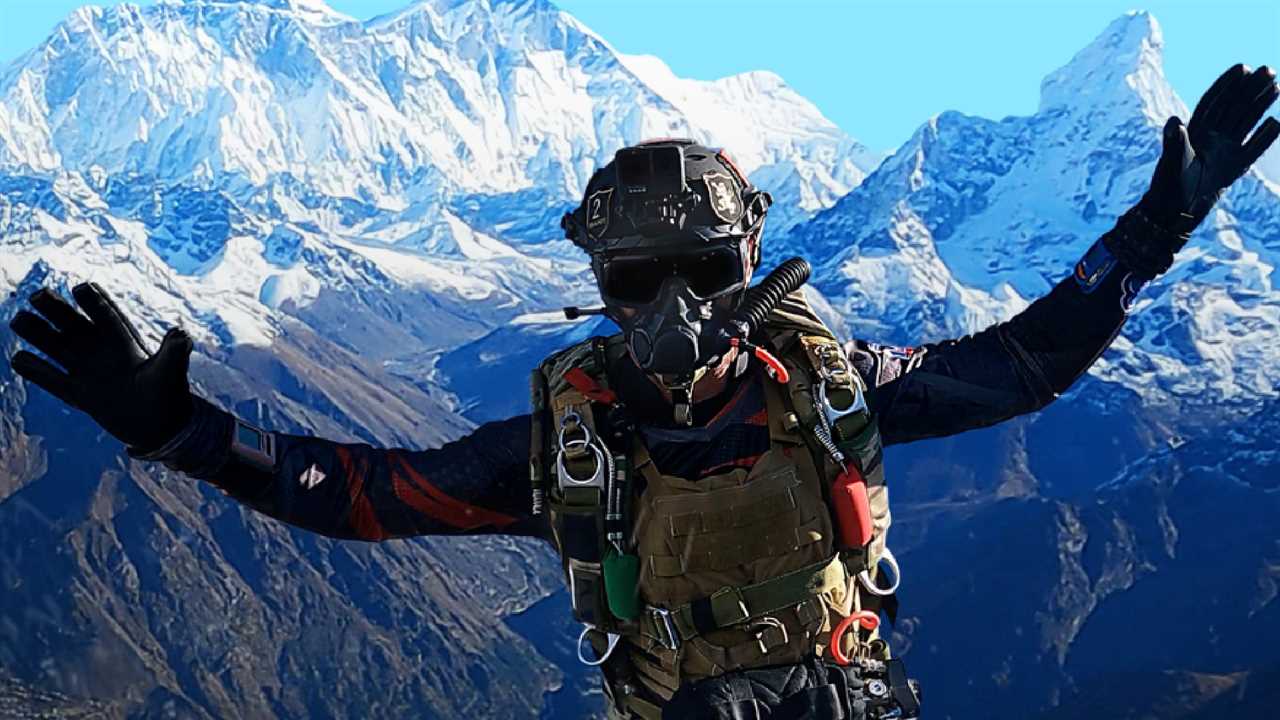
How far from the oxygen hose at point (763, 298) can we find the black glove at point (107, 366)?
3826 mm

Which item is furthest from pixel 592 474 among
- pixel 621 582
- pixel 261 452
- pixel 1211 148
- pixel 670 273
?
pixel 1211 148

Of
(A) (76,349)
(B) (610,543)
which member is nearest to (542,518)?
(B) (610,543)

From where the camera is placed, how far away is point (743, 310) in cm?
1038

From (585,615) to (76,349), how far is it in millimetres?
3948

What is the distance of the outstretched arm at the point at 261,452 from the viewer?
973 centimetres

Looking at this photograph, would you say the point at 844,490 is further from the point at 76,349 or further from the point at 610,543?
the point at 76,349

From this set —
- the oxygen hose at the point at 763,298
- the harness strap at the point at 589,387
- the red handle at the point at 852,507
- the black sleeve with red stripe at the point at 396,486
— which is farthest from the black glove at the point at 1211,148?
the black sleeve with red stripe at the point at 396,486

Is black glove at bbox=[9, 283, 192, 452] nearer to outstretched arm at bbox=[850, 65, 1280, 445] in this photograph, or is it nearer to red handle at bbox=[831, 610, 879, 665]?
red handle at bbox=[831, 610, 879, 665]

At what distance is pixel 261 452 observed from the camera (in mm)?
10469

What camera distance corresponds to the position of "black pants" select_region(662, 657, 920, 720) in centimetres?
966

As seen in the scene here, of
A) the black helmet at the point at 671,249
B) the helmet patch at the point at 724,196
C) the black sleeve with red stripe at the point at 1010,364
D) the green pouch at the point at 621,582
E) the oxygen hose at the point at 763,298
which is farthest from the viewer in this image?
the black sleeve with red stripe at the point at 1010,364

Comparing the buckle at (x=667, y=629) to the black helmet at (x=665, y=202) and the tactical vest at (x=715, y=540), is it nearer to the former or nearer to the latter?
the tactical vest at (x=715, y=540)

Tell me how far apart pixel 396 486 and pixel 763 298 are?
10.2 ft

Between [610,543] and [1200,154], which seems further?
[1200,154]
